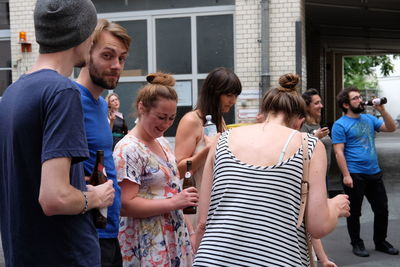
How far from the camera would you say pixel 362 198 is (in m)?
6.57

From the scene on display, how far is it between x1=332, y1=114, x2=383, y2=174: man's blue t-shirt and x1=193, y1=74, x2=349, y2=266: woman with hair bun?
13.6 ft

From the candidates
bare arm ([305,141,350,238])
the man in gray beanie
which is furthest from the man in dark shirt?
bare arm ([305,141,350,238])

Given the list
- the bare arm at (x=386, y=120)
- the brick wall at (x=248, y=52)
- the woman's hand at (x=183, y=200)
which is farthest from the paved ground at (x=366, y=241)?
the woman's hand at (x=183, y=200)

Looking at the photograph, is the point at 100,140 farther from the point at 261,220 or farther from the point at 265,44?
the point at 265,44

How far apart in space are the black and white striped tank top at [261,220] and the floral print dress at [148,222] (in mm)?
597

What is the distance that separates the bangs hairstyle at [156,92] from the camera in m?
3.22

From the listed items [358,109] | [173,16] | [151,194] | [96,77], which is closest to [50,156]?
[96,77]

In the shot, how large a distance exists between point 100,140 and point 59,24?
71cm

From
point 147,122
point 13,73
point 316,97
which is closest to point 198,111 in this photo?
point 147,122

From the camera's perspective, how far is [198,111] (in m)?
4.11

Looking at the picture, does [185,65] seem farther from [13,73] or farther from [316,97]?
[316,97]

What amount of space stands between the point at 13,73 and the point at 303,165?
34.3 feet

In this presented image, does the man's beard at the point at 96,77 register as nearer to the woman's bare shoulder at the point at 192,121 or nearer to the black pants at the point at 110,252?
the black pants at the point at 110,252

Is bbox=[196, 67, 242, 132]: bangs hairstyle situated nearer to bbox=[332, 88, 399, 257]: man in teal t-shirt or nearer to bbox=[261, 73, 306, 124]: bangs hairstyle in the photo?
bbox=[261, 73, 306, 124]: bangs hairstyle
